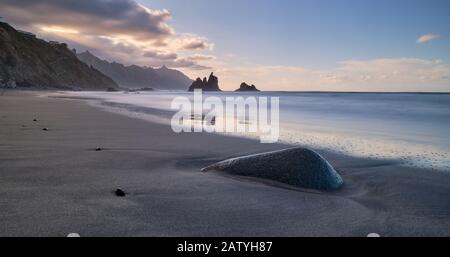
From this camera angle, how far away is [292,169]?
14.0 ft

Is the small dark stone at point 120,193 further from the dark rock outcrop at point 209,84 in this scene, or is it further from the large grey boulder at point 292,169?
the dark rock outcrop at point 209,84

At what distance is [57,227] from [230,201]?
152cm

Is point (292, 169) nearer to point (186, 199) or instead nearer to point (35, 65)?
point (186, 199)

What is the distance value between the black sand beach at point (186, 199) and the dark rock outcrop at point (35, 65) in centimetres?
5417

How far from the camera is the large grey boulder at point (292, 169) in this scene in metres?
4.15

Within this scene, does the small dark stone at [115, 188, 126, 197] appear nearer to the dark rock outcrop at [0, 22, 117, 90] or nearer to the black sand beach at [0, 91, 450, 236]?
the black sand beach at [0, 91, 450, 236]

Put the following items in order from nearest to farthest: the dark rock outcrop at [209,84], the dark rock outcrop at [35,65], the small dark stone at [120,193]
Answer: the small dark stone at [120,193] < the dark rock outcrop at [35,65] < the dark rock outcrop at [209,84]

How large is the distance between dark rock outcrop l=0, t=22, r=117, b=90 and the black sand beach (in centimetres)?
5417

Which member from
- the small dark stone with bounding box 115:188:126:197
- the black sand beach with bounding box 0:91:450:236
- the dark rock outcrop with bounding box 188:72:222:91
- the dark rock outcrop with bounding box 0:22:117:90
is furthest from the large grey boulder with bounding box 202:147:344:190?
the dark rock outcrop with bounding box 188:72:222:91

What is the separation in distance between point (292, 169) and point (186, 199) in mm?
1527

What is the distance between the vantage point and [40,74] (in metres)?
75.4

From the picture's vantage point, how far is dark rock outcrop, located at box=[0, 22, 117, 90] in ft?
205

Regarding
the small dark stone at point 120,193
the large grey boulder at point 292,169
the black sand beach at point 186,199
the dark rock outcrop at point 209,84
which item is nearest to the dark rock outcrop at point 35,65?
the dark rock outcrop at point 209,84
